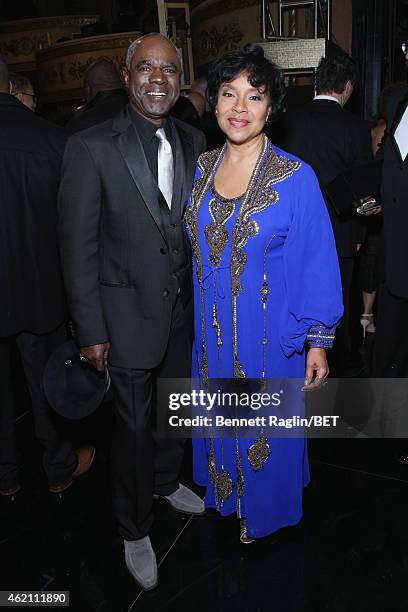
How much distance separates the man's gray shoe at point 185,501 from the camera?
225cm

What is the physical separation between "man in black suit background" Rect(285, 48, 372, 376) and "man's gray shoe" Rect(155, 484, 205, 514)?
1.45 m

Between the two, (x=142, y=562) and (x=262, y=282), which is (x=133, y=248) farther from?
(x=142, y=562)

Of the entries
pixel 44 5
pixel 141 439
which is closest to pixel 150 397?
pixel 141 439

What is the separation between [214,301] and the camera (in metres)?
1.87

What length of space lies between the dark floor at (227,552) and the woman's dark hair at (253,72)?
1.59 m

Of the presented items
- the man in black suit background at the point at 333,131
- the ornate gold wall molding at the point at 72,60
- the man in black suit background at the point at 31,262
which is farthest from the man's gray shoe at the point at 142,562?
the ornate gold wall molding at the point at 72,60

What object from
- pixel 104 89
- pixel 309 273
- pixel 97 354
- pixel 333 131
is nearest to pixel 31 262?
pixel 97 354

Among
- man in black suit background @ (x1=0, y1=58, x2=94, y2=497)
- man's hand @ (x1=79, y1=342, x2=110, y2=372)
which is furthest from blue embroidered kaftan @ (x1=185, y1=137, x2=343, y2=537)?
man in black suit background @ (x1=0, y1=58, x2=94, y2=497)

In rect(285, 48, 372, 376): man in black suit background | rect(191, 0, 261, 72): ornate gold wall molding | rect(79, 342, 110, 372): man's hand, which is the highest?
rect(191, 0, 261, 72): ornate gold wall molding

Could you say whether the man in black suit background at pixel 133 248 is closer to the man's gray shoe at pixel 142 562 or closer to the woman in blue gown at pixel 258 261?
the man's gray shoe at pixel 142 562

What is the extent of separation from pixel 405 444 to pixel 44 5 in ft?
46.3

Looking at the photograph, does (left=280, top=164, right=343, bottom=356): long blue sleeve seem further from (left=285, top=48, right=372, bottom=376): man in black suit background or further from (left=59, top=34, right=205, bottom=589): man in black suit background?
(left=285, top=48, right=372, bottom=376): man in black suit background

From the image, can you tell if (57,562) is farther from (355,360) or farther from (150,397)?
(355,360)

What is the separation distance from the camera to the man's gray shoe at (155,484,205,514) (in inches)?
88.5
